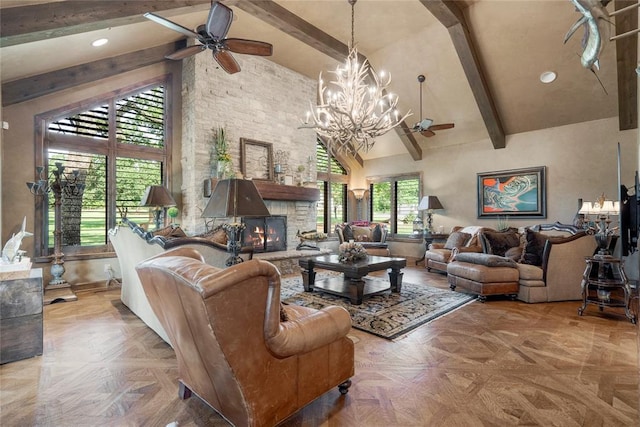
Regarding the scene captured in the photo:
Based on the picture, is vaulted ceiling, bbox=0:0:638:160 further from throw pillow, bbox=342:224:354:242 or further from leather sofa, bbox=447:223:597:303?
throw pillow, bbox=342:224:354:242

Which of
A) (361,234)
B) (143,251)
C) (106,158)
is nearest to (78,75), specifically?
(106,158)

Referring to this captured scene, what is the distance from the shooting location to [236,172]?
577cm

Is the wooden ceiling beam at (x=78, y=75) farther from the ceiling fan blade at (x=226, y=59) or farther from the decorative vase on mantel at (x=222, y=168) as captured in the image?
the ceiling fan blade at (x=226, y=59)

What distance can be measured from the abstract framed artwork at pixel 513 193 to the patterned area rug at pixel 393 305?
3104 millimetres

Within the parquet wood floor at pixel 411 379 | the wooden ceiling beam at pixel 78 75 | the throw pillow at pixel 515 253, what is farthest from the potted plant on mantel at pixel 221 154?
the throw pillow at pixel 515 253

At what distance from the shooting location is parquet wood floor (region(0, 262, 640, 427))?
1818mm

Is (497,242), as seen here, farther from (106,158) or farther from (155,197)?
(106,158)

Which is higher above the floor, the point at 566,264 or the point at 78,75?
the point at 78,75

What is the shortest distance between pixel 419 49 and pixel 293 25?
2441 millimetres

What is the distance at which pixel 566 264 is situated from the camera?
411cm

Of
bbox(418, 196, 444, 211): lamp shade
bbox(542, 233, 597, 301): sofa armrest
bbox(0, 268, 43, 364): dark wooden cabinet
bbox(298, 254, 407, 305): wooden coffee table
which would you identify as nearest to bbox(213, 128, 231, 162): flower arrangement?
bbox(298, 254, 407, 305): wooden coffee table

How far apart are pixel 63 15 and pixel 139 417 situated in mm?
3571

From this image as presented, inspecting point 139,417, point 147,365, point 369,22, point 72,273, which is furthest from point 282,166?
point 139,417

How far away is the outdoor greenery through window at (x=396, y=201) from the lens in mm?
8375
